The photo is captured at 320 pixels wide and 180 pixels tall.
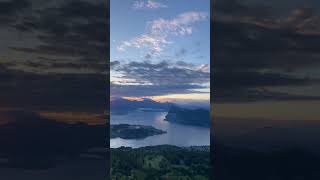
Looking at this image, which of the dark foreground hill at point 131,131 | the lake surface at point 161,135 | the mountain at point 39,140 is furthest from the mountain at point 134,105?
the mountain at point 39,140

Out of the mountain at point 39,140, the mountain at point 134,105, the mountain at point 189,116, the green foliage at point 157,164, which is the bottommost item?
the green foliage at point 157,164

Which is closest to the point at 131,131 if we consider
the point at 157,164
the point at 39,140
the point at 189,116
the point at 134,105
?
the point at 134,105

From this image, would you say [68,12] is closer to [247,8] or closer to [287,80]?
[247,8]

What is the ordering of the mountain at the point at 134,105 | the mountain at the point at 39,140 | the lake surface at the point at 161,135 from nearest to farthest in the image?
the mountain at the point at 39,140 → the lake surface at the point at 161,135 → the mountain at the point at 134,105

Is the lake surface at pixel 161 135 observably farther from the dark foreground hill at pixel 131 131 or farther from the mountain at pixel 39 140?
the mountain at pixel 39 140

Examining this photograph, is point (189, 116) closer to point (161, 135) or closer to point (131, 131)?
point (161, 135)
